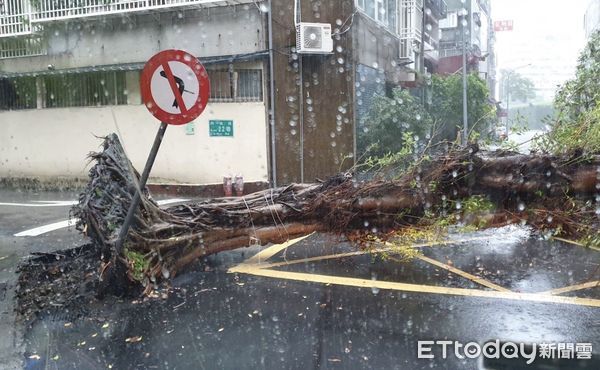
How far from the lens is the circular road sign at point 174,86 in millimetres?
4719

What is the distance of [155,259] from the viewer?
529 cm

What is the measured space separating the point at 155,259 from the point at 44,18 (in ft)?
40.8

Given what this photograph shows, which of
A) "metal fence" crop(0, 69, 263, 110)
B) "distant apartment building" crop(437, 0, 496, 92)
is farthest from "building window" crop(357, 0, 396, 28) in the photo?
"distant apartment building" crop(437, 0, 496, 92)

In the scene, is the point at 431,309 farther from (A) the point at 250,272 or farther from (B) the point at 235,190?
(B) the point at 235,190

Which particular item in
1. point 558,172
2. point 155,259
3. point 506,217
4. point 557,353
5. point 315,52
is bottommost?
point 557,353

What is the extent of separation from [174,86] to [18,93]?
13.8 m

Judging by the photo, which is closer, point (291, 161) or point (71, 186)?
point (291, 161)

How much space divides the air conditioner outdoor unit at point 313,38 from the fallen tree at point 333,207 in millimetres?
7152

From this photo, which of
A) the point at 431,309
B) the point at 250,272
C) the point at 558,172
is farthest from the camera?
the point at 250,272

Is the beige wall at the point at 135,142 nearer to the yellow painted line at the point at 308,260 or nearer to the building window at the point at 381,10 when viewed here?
the building window at the point at 381,10

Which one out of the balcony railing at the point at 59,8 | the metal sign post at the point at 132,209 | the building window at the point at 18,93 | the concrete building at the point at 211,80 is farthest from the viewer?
the building window at the point at 18,93

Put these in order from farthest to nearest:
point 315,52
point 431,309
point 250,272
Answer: point 315,52 → point 250,272 → point 431,309

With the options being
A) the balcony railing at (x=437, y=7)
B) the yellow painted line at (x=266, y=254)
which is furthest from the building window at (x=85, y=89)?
the balcony railing at (x=437, y=7)

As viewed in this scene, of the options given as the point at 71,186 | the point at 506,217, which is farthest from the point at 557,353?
the point at 71,186
